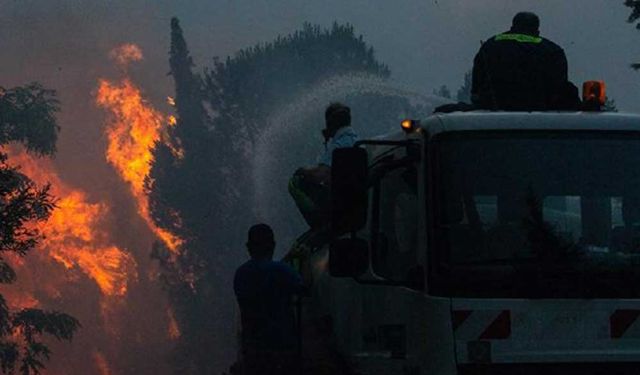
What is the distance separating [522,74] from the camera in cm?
695

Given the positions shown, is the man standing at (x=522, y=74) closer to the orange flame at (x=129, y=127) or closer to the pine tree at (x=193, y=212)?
the pine tree at (x=193, y=212)

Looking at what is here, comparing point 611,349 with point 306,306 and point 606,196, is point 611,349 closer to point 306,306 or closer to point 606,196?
point 606,196

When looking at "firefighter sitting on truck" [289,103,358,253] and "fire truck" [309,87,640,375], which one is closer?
"fire truck" [309,87,640,375]

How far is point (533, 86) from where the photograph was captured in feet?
22.7

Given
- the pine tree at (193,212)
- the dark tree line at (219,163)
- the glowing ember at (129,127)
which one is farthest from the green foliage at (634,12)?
the glowing ember at (129,127)

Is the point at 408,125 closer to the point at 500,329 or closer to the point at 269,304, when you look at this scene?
the point at 500,329

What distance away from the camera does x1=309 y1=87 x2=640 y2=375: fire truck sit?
544 centimetres

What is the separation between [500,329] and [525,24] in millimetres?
2595

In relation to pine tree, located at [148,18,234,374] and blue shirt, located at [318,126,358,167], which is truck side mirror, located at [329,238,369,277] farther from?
pine tree, located at [148,18,234,374]

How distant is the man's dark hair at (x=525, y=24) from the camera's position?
7.29 metres

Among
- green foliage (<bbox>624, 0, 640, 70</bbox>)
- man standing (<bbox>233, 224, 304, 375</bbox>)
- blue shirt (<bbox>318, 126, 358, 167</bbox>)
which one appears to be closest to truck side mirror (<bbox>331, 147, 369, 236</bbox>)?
man standing (<bbox>233, 224, 304, 375</bbox>)

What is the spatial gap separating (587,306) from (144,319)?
93022 millimetres

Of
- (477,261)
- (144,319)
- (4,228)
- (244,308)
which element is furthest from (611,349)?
(144,319)

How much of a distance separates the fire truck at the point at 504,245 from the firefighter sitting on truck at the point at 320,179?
5.87ft
